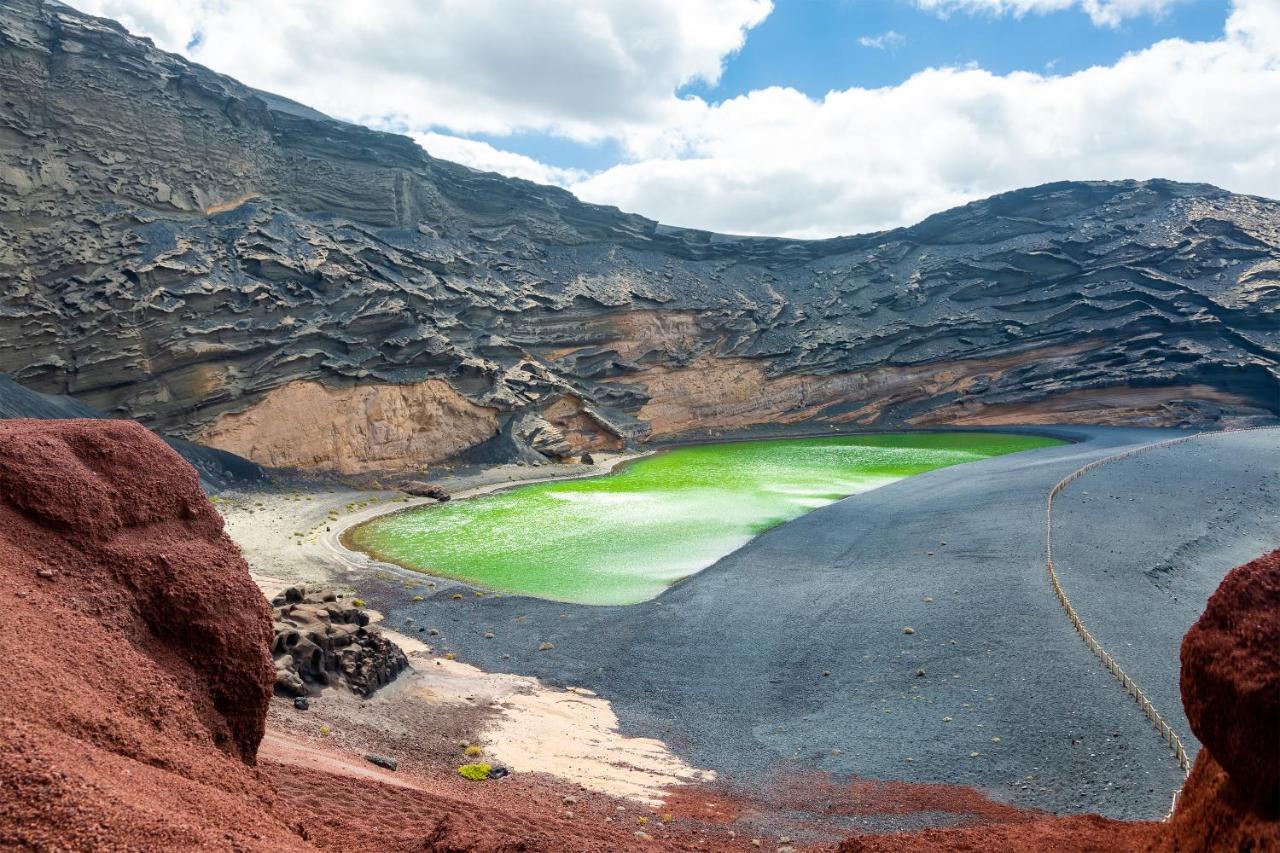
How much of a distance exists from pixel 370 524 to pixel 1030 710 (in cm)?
2814

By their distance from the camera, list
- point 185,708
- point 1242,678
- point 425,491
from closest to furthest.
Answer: point 1242,678 < point 185,708 < point 425,491

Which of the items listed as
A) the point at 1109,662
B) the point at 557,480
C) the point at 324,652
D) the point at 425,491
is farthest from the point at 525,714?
the point at 557,480

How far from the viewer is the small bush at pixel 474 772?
11.2 meters

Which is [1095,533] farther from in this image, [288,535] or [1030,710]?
[288,535]

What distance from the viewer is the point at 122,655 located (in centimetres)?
545

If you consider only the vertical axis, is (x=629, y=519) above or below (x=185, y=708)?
below

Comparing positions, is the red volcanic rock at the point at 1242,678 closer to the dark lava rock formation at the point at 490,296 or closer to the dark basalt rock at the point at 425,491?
the dark basalt rock at the point at 425,491

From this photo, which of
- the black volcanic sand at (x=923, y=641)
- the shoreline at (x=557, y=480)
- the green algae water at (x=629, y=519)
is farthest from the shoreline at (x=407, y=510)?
the black volcanic sand at (x=923, y=641)

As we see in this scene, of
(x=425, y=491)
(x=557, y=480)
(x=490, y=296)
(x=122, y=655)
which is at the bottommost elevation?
(x=557, y=480)

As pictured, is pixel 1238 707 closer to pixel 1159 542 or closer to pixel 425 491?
pixel 1159 542

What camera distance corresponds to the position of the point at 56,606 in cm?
536

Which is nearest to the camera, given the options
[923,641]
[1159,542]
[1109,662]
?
[1109,662]

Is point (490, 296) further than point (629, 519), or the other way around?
point (490, 296)

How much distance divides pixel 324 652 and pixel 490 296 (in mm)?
44522
